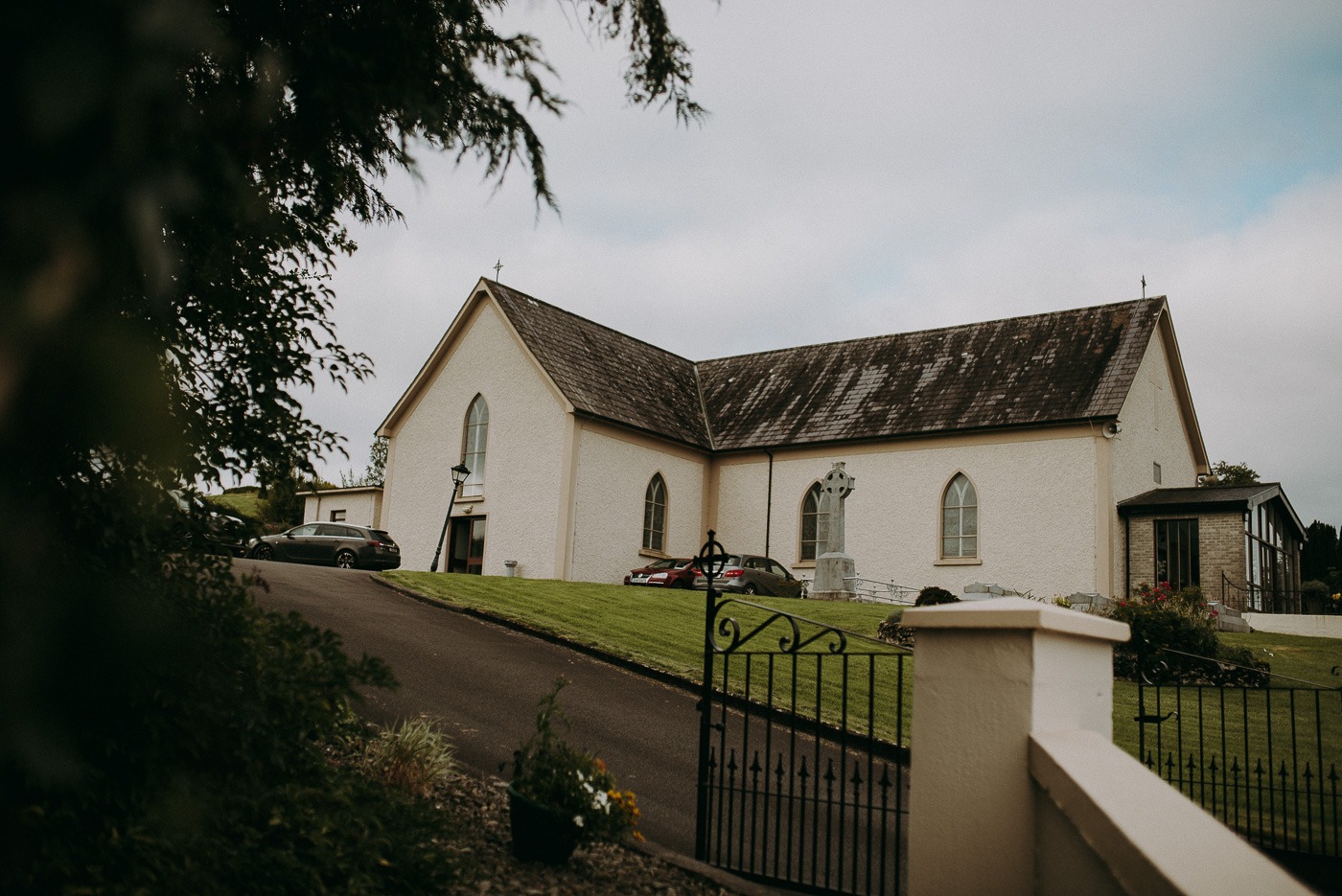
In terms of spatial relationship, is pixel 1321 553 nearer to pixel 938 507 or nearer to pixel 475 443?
pixel 938 507

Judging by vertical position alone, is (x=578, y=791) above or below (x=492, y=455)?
below

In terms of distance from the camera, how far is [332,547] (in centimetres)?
2642

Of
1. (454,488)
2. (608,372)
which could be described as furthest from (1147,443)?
(454,488)

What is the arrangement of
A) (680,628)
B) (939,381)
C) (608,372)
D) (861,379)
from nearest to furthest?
(680,628) → (939,381) → (608,372) → (861,379)

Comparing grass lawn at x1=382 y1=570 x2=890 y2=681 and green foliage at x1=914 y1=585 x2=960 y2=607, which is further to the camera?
green foliage at x1=914 y1=585 x2=960 y2=607

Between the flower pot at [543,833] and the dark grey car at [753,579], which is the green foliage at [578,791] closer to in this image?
the flower pot at [543,833]

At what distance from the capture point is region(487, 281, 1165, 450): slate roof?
26.4m

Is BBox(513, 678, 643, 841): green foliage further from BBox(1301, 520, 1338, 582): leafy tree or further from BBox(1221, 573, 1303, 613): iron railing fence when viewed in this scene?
BBox(1301, 520, 1338, 582): leafy tree

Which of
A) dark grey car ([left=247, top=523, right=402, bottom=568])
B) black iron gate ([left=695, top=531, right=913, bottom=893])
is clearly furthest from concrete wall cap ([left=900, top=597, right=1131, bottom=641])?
dark grey car ([left=247, top=523, right=402, bottom=568])

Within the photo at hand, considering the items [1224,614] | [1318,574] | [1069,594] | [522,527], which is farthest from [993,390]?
[1318,574]

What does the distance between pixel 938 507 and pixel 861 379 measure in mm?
5279

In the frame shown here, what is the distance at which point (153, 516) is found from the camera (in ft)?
13.9

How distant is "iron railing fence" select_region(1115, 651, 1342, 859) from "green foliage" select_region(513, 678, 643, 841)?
337 centimetres

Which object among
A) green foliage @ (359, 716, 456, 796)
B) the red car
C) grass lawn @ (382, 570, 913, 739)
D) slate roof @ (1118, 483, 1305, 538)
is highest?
slate roof @ (1118, 483, 1305, 538)
